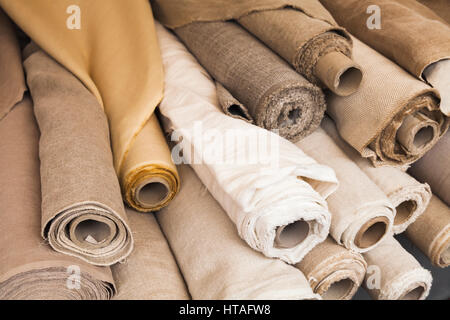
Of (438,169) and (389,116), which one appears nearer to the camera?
(389,116)

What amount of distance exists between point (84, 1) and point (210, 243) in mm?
914

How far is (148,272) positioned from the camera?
0.95m

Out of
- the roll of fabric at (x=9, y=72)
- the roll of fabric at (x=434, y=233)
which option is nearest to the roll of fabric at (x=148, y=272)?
the roll of fabric at (x=9, y=72)

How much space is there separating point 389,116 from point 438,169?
28 cm

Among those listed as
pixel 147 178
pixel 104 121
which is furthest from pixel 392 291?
pixel 104 121

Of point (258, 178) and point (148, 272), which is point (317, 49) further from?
point (148, 272)

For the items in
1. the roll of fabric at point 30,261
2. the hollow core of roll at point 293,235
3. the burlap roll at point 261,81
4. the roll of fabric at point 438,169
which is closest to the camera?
the roll of fabric at point 30,261

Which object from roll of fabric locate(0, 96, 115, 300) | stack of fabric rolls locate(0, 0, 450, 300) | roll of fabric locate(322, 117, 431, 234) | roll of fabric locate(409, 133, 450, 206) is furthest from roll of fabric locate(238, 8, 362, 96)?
roll of fabric locate(0, 96, 115, 300)

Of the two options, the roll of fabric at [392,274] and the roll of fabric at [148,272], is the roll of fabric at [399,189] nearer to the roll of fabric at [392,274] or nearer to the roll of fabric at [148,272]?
the roll of fabric at [392,274]

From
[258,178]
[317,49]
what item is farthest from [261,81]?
[258,178]

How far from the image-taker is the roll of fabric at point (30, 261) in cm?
84

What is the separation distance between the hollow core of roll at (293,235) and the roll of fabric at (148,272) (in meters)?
0.23

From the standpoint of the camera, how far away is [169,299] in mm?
906

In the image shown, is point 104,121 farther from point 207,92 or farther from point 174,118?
point 207,92
